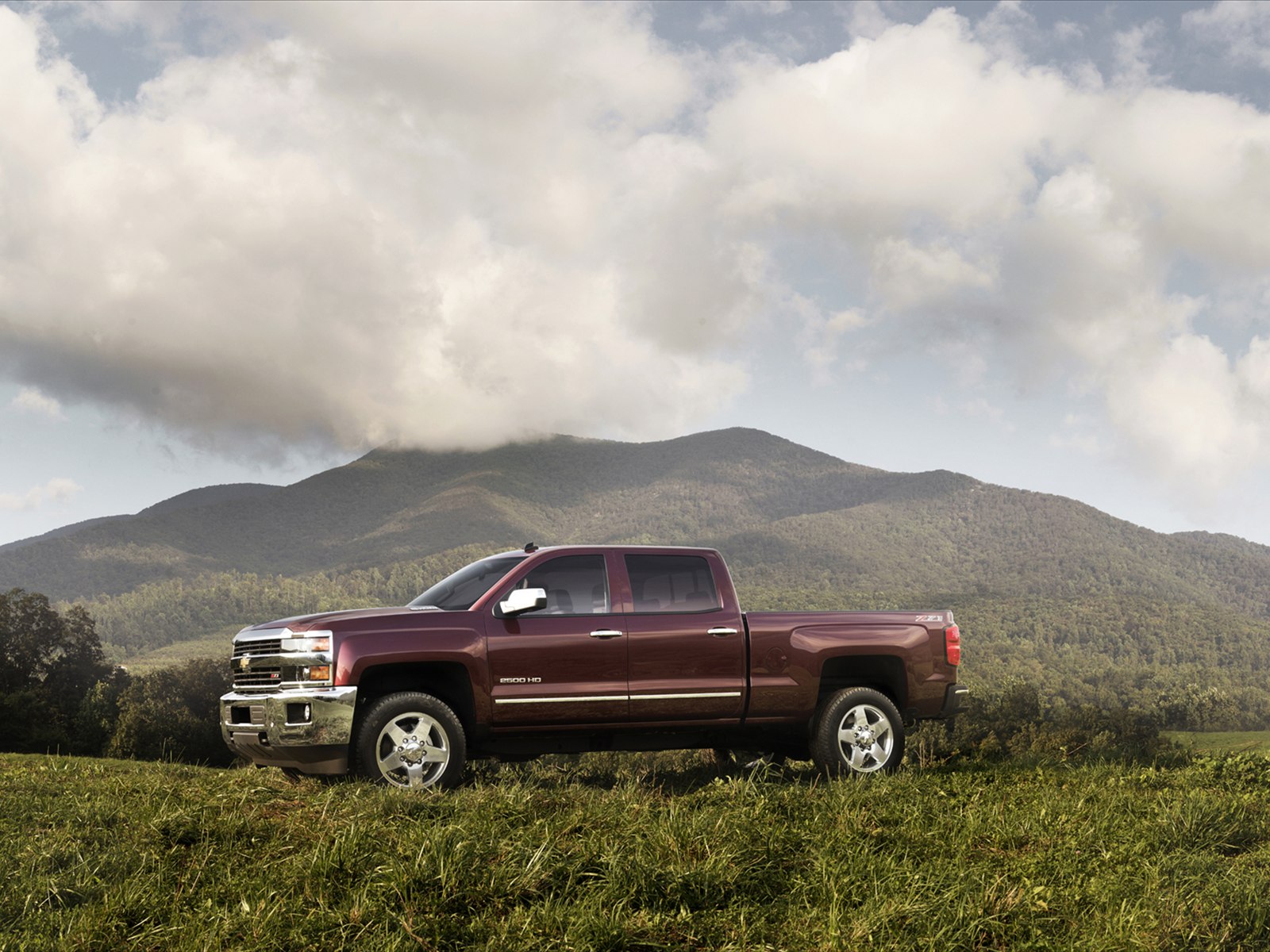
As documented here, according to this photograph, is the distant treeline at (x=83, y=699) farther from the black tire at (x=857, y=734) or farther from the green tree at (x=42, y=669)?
the black tire at (x=857, y=734)

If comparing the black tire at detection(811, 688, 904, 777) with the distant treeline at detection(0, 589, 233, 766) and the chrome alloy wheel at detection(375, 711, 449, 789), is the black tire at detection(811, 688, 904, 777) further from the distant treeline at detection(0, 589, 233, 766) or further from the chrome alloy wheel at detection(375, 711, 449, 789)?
the distant treeline at detection(0, 589, 233, 766)

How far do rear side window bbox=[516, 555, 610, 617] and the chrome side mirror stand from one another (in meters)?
0.41

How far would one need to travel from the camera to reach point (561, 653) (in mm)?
8539

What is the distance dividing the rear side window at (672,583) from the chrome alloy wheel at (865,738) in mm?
1668

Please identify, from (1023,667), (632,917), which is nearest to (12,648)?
(632,917)

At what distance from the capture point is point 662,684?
8820 millimetres

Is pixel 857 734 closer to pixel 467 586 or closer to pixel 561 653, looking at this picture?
pixel 561 653

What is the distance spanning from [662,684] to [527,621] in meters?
1.24

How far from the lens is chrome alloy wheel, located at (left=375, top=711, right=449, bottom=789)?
8008 millimetres

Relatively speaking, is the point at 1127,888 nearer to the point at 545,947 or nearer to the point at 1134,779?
the point at 545,947

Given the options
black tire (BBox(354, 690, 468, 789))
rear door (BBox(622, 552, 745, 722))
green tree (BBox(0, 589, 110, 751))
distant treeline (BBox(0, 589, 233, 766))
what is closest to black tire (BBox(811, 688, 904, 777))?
rear door (BBox(622, 552, 745, 722))

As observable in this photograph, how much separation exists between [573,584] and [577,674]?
0.76 meters

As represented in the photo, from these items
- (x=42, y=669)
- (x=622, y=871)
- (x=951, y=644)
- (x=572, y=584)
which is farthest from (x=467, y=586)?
(x=42, y=669)

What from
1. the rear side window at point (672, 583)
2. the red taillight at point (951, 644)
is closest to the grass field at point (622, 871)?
the rear side window at point (672, 583)
